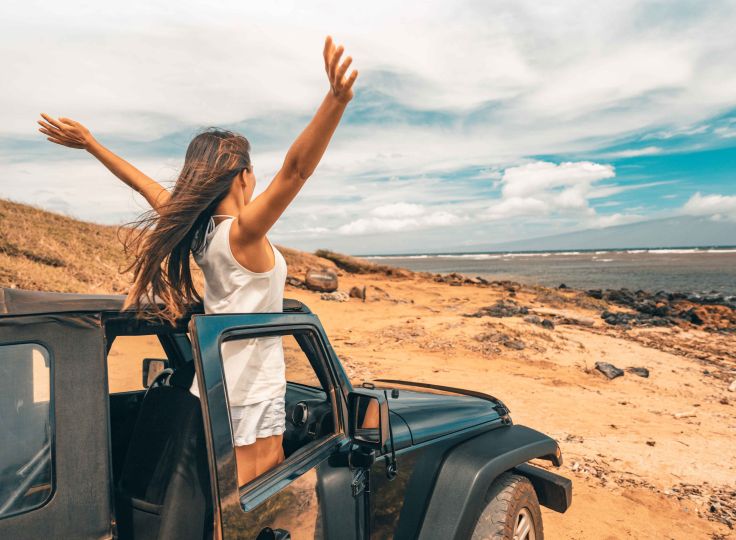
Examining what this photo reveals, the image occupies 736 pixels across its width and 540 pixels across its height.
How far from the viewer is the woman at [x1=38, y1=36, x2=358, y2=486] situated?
5.94 ft

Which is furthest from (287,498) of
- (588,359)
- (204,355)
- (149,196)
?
(588,359)

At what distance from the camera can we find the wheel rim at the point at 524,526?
9.46ft

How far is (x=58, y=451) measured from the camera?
1565 mm

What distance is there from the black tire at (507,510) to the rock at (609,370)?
21.6 feet

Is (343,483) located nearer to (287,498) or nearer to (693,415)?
(287,498)

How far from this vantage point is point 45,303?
1.65 m

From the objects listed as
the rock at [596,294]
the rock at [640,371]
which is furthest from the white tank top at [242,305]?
the rock at [596,294]

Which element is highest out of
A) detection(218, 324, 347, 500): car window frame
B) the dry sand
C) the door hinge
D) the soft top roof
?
the soft top roof

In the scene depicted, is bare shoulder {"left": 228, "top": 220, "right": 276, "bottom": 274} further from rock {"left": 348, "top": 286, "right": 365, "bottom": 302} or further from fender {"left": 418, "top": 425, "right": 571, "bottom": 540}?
rock {"left": 348, "top": 286, "right": 365, "bottom": 302}

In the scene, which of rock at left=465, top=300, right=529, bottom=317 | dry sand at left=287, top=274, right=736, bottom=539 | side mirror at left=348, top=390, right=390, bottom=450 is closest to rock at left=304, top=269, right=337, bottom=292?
dry sand at left=287, top=274, right=736, bottom=539

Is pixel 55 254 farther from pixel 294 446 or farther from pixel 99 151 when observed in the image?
pixel 294 446

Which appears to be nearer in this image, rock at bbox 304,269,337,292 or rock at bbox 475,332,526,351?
rock at bbox 475,332,526,351

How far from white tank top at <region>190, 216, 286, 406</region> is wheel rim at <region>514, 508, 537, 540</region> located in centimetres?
163

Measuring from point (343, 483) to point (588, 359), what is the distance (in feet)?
28.7
